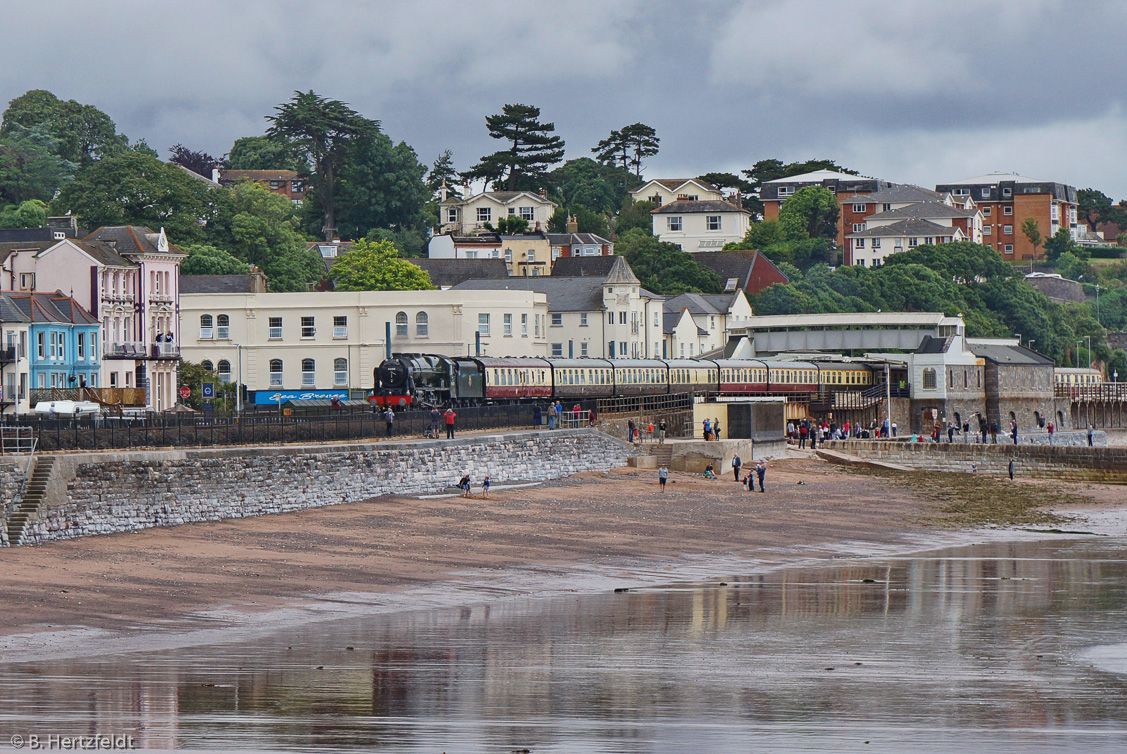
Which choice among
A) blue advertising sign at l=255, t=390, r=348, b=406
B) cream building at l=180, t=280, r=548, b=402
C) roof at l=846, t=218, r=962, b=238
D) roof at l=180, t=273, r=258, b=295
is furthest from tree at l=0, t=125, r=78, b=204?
roof at l=846, t=218, r=962, b=238

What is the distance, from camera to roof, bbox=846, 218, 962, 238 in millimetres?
177000

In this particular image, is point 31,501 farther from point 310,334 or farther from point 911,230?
point 911,230

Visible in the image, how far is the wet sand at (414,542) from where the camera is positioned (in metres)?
31.9

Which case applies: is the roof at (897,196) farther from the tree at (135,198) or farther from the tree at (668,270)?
the tree at (135,198)

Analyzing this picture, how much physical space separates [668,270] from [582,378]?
158ft

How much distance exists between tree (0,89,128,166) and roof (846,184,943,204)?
284 feet

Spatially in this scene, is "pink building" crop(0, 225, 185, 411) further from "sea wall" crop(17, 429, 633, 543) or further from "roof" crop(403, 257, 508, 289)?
"roof" crop(403, 257, 508, 289)

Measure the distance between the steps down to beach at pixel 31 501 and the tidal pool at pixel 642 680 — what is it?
1128cm

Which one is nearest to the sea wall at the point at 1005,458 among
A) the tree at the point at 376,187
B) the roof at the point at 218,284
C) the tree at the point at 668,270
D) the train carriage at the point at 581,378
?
the train carriage at the point at 581,378

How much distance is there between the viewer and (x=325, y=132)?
→ 160500mm

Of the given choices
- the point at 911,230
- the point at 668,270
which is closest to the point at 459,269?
the point at 668,270

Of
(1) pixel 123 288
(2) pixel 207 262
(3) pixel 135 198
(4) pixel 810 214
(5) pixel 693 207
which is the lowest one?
(1) pixel 123 288

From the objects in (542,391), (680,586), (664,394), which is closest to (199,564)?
(680,586)

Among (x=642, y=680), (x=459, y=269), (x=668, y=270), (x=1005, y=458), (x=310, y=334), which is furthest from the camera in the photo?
(x=668, y=270)
